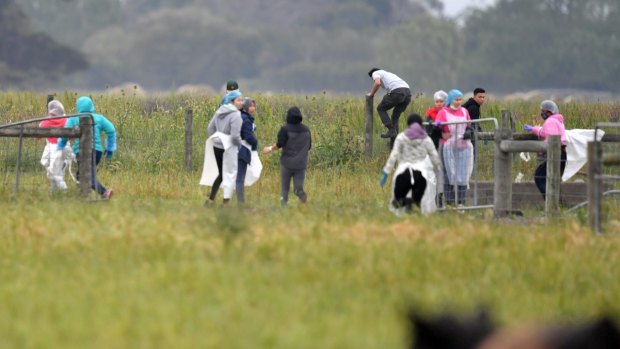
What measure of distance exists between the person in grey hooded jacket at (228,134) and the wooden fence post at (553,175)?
4051 mm

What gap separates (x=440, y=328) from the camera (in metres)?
6.02

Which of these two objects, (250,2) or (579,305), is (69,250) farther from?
(250,2)

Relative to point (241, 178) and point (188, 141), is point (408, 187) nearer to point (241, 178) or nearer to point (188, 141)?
point (241, 178)

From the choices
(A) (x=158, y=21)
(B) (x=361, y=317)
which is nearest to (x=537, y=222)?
(B) (x=361, y=317)

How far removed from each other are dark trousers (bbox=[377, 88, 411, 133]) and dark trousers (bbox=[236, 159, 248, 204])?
5365mm

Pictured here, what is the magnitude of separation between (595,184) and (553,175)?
2384 mm

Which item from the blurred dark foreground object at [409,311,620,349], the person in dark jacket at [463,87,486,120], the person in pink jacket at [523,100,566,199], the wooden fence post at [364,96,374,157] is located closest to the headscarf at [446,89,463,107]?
the person in pink jacket at [523,100,566,199]

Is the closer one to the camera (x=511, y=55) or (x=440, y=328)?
(x=440, y=328)

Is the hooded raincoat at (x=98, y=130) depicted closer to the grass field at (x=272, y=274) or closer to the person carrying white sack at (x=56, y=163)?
the person carrying white sack at (x=56, y=163)

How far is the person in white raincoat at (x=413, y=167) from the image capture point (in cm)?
1616

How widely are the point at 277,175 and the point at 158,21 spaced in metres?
75.8

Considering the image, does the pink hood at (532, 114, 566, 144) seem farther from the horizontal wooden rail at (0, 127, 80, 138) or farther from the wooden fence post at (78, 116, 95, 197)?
the horizontal wooden rail at (0, 127, 80, 138)

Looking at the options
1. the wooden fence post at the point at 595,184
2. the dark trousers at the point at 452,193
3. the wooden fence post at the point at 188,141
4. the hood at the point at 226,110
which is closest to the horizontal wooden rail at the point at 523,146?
the dark trousers at the point at 452,193

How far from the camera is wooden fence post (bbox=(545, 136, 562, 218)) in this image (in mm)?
15961
